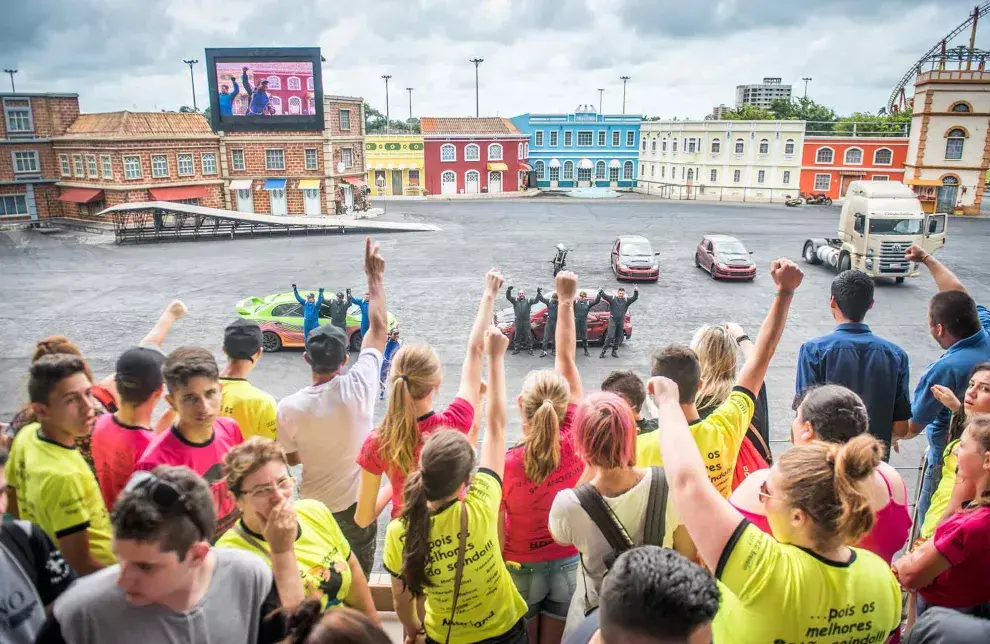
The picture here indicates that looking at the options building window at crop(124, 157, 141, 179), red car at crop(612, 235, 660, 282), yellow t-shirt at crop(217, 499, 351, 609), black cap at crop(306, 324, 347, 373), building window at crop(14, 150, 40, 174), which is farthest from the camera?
building window at crop(14, 150, 40, 174)

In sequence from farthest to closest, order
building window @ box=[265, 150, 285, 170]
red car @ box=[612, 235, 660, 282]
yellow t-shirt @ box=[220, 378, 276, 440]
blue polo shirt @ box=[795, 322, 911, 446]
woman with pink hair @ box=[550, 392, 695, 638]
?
building window @ box=[265, 150, 285, 170] → red car @ box=[612, 235, 660, 282] → blue polo shirt @ box=[795, 322, 911, 446] → yellow t-shirt @ box=[220, 378, 276, 440] → woman with pink hair @ box=[550, 392, 695, 638]

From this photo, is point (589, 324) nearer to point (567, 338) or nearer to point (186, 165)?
point (567, 338)

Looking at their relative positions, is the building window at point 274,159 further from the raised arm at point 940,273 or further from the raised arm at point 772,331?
the raised arm at point 772,331

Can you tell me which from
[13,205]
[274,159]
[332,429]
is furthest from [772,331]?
[13,205]

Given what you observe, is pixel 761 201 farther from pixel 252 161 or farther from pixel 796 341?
pixel 796 341

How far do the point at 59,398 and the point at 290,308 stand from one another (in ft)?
37.9

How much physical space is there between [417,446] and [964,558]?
272cm

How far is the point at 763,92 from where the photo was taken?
375 feet

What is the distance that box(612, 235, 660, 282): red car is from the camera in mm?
21656

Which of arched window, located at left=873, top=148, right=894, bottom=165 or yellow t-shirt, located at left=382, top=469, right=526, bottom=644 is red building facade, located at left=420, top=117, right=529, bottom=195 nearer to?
arched window, located at left=873, top=148, right=894, bottom=165

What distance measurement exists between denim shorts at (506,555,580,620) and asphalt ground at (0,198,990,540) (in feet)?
13.0

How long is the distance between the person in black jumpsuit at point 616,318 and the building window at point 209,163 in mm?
34947

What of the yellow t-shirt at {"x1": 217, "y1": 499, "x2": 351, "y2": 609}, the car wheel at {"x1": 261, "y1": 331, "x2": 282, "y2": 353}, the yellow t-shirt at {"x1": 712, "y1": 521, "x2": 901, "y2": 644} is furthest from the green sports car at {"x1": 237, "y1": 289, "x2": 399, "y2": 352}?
the yellow t-shirt at {"x1": 712, "y1": 521, "x2": 901, "y2": 644}

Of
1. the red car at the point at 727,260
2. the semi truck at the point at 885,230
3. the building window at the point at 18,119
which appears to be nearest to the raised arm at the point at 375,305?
the red car at the point at 727,260
